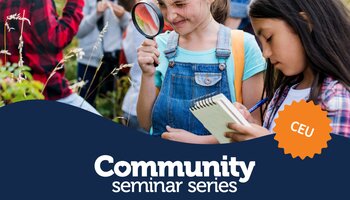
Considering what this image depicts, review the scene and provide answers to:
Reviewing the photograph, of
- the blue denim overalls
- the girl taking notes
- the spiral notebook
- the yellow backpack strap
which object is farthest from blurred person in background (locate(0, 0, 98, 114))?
the girl taking notes

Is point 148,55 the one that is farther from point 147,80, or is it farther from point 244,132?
point 244,132

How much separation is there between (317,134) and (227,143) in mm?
342

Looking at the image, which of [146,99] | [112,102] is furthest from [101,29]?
[146,99]

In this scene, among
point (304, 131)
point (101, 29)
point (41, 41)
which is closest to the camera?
point (304, 131)

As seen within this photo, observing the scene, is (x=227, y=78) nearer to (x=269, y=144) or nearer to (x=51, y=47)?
(x=269, y=144)

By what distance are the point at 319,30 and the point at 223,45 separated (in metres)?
0.58

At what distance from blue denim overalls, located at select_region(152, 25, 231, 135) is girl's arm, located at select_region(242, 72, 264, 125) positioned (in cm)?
9

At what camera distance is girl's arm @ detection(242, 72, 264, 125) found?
3373mm

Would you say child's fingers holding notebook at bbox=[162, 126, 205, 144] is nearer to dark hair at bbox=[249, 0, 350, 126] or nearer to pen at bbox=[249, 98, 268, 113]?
pen at bbox=[249, 98, 268, 113]

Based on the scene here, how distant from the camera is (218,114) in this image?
2771 millimetres

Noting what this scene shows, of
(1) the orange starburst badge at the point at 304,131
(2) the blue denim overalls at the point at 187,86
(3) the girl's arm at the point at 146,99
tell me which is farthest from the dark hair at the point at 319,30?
(3) the girl's arm at the point at 146,99

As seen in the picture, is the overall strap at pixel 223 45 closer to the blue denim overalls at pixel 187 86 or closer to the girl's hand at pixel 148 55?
the blue denim overalls at pixel 187 86

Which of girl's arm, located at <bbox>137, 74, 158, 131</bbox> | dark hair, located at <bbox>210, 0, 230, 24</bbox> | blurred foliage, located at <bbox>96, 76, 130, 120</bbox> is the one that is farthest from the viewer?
blurred foliage, located at <bbox>96, 76, 130, 120</bbox>

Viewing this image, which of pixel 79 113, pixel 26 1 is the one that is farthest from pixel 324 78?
pixel 26 1
